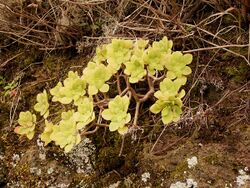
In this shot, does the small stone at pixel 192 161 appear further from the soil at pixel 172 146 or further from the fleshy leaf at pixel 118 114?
the fleshy leaf at pixel 118 114

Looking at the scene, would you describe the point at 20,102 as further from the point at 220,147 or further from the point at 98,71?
the point at 220,147

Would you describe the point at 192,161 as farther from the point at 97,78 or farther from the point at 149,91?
the point at 97,78

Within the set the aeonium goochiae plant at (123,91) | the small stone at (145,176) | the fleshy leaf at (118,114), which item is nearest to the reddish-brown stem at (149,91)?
the aeonium goochiae plant at (123,91)

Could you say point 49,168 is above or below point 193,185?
below

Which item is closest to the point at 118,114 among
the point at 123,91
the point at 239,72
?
the point at 123,91

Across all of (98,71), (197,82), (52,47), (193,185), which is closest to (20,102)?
(52,47)
